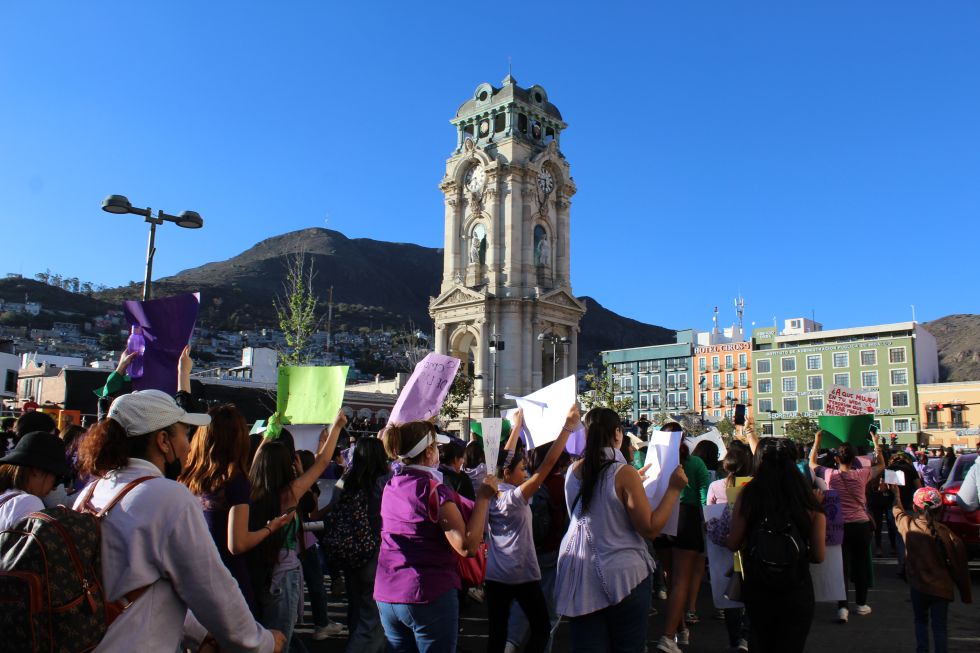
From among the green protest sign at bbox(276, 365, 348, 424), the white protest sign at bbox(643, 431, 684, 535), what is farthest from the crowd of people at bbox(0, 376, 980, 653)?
the green protest sign at bbox(276, 365, 348, 424)

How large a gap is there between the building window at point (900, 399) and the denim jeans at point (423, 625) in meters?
83.3

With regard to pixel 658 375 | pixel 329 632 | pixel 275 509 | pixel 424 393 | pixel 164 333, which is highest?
pixel 658 375

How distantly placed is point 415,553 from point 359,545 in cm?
165

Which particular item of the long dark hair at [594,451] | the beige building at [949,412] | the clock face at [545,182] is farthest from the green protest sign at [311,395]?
the beige building at [949,412]

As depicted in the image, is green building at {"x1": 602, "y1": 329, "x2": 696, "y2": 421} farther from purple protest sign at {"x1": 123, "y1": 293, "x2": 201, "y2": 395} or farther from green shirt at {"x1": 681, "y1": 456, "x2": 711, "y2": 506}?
purple protest sign at {"x1": 123, "y1": 293, "x2": 201, "y2": 395}

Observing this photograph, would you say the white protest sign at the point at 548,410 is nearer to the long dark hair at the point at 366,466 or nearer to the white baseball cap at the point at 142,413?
the long dark hair at the point at 366,466

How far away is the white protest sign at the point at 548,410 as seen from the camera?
6105 millimetres

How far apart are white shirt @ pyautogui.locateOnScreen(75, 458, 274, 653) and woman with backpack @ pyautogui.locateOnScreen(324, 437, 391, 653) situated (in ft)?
11.0

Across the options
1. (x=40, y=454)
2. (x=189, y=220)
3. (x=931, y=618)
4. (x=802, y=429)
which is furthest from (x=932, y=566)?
(x=802, y=429)

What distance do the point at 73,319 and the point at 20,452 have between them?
540 ft

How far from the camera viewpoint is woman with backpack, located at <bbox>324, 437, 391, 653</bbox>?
253 inches

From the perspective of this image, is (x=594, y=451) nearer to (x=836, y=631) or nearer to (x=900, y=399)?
(x=836, y=631)

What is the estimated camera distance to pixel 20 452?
160 inches

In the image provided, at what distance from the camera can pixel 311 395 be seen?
7633 mm
